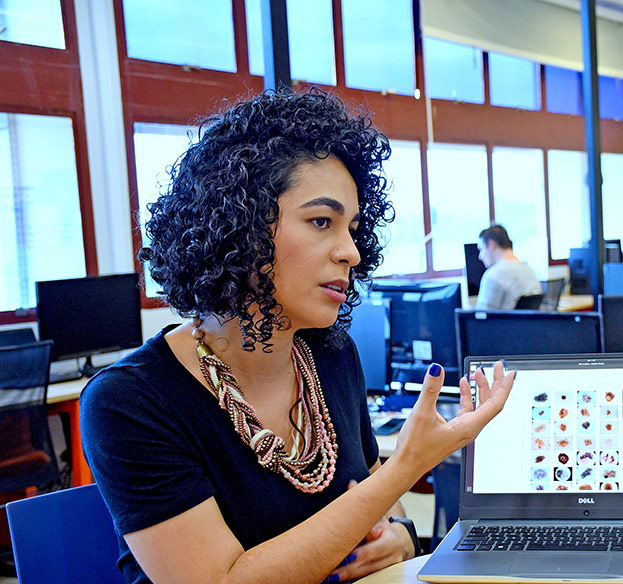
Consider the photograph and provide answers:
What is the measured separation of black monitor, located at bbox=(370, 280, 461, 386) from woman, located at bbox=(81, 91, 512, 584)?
132 centimetres

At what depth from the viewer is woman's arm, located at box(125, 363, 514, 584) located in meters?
1.13

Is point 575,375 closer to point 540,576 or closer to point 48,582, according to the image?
point 540,576

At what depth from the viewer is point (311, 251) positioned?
1274 mm

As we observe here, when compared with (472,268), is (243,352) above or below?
above

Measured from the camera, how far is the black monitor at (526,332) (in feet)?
7.20

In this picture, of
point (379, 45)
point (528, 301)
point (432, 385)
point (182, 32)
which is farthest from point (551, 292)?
point (432, 385)

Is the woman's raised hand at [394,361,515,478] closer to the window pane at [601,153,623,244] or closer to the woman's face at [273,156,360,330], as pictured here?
the woman's face at [273,156,360,330]

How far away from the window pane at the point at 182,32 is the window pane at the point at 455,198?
2.33 metres

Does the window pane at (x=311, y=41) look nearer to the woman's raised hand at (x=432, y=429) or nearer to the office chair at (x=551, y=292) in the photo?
the office chair at (x=551, y=292)

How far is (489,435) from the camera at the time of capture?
4.69 ft

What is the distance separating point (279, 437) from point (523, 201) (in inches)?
288

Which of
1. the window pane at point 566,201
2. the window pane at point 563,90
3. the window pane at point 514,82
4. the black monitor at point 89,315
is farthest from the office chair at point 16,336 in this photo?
the window pane at point 563,90

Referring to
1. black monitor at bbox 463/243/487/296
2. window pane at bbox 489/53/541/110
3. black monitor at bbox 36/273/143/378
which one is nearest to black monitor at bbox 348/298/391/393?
black monitor at bbox 36/273/143/378

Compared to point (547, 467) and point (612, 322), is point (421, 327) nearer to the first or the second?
point (612, 322)
